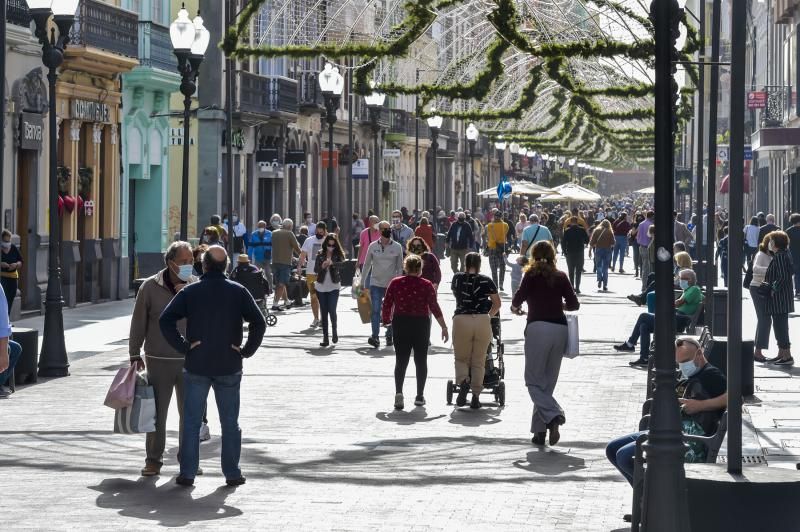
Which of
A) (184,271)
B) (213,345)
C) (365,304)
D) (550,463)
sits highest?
(184,271)

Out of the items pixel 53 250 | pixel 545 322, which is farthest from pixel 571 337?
pixel 53 250

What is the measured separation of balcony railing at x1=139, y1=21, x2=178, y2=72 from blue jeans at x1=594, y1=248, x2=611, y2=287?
34.4 feet

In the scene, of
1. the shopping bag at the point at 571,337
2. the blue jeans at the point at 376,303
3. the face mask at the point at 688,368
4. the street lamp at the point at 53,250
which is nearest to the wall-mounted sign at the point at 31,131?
the blue jeans at the point at 376,303

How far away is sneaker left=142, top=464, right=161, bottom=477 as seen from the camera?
12719 millimetres

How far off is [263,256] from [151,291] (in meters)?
21.1

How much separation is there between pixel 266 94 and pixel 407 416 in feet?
112

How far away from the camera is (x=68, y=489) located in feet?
39.5

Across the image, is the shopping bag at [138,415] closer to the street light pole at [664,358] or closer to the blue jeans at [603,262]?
the street light pole at [664,358]

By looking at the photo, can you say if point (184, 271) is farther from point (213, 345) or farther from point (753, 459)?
point (753, 459)

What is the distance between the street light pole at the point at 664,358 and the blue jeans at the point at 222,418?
3.97 m

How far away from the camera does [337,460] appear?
1356cm

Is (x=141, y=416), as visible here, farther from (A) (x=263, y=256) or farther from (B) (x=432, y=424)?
(A) (x=263, y=256)

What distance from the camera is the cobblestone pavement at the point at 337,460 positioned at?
11.1 meters

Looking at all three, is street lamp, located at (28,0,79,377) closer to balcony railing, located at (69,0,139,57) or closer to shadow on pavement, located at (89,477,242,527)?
shadow on pavement, located at (89,477,242,527)
